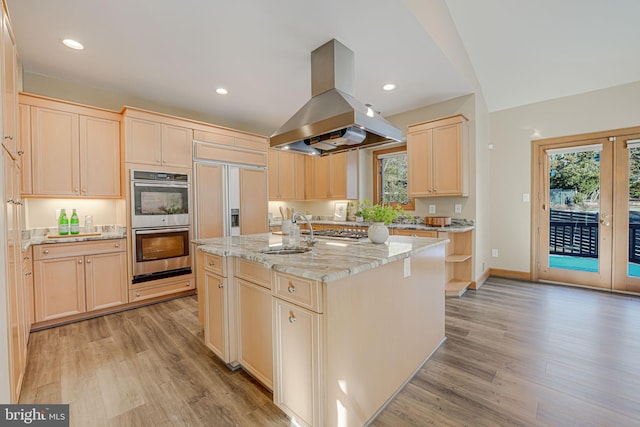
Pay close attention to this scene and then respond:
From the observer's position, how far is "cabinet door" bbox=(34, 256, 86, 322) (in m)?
2.76

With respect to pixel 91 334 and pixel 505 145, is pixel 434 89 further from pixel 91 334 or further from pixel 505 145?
pixel 91 334

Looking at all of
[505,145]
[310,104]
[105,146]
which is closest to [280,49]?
[310,104]

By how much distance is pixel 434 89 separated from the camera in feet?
12.0

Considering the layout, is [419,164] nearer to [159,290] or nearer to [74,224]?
[159,290]

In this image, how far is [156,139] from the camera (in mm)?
3545

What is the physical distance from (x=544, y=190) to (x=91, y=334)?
6.03 metres

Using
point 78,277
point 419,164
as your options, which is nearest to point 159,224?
point 78,277

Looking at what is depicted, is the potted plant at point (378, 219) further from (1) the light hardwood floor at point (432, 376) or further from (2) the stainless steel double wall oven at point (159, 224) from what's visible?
(2) the stainless steel double wall oven at point (159, 224)

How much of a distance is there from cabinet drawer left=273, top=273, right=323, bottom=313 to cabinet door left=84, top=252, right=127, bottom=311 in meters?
2.71

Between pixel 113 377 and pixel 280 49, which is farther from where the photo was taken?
pixel 280 49

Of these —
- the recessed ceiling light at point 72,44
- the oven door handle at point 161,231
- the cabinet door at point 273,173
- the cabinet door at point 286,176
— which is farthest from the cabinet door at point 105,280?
the cabinet door at point 286,176

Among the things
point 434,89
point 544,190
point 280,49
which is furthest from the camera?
point 544,190

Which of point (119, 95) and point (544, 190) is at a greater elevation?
point (119, 95)

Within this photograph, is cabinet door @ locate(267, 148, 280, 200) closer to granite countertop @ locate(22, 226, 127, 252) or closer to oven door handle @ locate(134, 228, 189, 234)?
oven door handle @ locate(134, 228, 189, 234)
